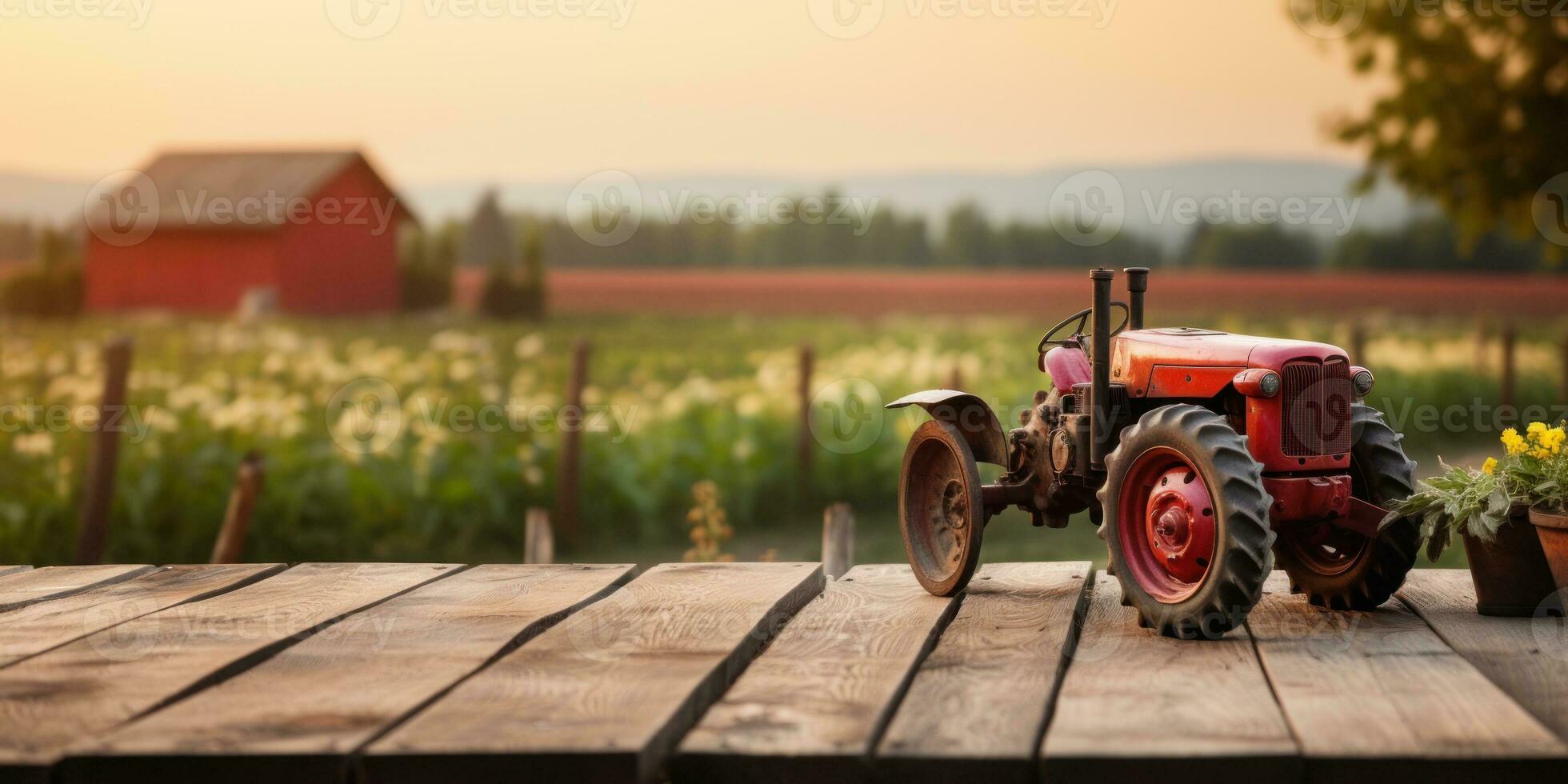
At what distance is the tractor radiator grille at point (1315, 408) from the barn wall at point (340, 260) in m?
22.6

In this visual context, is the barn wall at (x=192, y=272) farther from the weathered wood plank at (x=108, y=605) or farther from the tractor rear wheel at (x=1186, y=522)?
the tractor rear wheel at (x=1186, y=522)

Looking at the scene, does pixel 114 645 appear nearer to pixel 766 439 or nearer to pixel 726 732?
pixel 726 732

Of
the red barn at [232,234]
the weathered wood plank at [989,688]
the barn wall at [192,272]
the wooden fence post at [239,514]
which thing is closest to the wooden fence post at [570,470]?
the wooden fence post at [239,514]

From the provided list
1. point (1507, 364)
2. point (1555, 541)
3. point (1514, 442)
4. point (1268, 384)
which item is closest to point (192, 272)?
point (1507, 364)

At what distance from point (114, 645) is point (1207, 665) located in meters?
2.20

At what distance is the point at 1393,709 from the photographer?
2344 mm

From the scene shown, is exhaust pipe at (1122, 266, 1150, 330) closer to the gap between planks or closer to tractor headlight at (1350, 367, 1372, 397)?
tractor headlight at (1350, 367, 1372, 397)

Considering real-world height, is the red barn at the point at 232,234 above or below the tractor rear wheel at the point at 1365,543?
above

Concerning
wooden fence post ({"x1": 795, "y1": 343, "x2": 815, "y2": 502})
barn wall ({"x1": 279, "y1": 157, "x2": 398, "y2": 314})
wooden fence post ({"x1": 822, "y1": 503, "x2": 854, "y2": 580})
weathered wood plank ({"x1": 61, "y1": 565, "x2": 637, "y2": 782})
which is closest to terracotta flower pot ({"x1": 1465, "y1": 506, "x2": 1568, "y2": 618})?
wooden fence post ({"x1": 822, "y1": 503, "x2": 854, "y2": 580})

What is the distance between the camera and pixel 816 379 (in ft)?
37.5

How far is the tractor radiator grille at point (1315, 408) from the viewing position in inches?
125

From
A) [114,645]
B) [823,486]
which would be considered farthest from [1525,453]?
[823,486]

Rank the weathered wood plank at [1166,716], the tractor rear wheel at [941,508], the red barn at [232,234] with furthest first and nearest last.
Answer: the red barn at [232,234] → the tractor rear wheel at [941,508] → the weathered wood plank at [1166,716]

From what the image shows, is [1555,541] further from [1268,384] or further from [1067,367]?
[1067,367]
